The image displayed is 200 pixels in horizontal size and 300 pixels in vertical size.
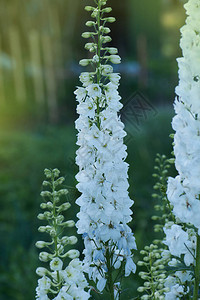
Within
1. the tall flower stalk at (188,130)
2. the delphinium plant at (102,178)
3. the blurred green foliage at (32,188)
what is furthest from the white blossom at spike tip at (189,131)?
the blurred green foliage at (32,188)

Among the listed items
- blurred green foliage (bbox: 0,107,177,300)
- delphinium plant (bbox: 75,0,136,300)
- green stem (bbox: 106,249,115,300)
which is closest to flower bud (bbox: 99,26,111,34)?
delphinium plant (bbox: 75,0,136,300)

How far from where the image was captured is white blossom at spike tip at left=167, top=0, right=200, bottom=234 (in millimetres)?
1285

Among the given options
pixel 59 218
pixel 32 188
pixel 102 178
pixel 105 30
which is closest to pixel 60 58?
pixel 32 188

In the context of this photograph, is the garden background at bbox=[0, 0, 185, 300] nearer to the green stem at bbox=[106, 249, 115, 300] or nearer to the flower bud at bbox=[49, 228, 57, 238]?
the green stem at bbox=[106, 249, 115, 300]

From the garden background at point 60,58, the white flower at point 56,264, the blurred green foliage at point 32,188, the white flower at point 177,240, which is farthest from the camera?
the garden background at point 60,58

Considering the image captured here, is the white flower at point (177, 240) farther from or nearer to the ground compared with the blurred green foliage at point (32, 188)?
nearer to the ground

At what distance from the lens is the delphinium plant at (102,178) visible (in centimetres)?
140

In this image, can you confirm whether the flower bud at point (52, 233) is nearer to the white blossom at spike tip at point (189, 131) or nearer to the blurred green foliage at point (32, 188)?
the white blossom at spike tip at point (189, 131)

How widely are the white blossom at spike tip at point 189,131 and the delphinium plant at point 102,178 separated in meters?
0.18

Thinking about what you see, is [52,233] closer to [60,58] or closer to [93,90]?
[93,90]

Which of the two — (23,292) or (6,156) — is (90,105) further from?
(6,156)

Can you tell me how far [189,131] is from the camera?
1.29 meters

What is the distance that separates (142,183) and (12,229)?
178cm

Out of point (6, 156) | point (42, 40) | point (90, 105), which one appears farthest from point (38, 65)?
point (90, 105)
